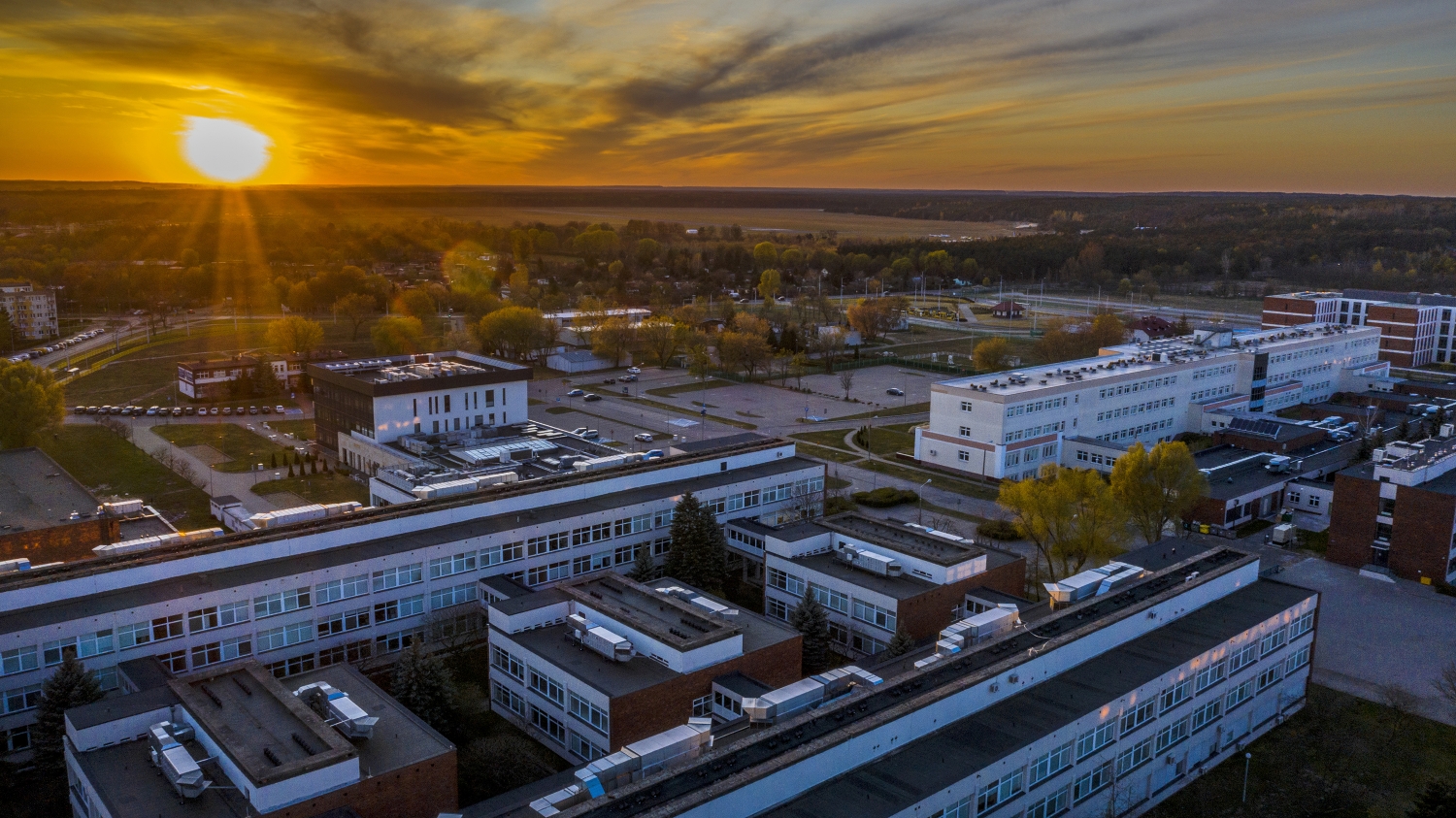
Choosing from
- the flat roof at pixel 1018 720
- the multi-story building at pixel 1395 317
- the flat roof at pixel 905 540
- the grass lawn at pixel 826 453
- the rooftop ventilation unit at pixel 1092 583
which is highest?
the multi-story building at pixel 1395 317

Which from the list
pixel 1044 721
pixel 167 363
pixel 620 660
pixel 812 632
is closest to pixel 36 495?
pixel 620 660

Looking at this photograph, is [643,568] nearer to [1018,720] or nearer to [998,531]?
[1018,720]

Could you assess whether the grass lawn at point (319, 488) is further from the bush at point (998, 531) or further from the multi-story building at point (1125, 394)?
the multi-story building at point (1125, 394)

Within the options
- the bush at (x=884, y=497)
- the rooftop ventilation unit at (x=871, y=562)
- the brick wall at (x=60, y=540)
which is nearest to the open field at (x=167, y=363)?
the brick wall at (x=60, y=540)

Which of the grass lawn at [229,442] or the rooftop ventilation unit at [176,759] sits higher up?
the rooftop ventilation unit at [176,759]

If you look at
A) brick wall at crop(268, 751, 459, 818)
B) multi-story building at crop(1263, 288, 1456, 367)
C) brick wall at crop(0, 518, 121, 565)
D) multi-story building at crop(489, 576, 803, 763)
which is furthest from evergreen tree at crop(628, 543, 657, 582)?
multi-story building at crop(1263, 288, 1456, 367)

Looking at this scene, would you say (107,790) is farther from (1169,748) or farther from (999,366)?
(999,366)

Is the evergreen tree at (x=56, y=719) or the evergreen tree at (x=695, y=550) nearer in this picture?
the evergreen tree at (x=56, y=719)
